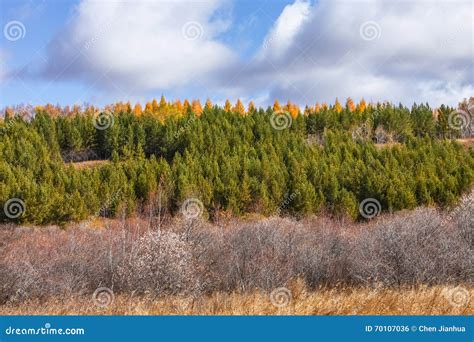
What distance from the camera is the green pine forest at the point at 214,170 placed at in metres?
55.9

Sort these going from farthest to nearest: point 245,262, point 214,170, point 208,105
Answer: point 208,105, point 214,170, point 245,262

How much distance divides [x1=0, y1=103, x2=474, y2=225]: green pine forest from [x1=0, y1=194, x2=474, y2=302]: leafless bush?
2746cm

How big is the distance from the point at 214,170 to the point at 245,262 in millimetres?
43150

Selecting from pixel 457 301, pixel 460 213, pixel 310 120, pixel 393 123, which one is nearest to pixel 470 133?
pixel 393 123

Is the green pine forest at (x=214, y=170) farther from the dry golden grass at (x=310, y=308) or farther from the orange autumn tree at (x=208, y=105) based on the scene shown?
the dry golden grass at (x=310, y=308)

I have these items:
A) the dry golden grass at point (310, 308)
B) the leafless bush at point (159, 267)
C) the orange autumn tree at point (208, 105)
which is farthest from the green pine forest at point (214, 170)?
the dry golden grass at point (310, 308)

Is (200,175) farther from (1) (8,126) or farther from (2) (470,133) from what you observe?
(2) (470,133)

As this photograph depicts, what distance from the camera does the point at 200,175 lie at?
60.8 metres

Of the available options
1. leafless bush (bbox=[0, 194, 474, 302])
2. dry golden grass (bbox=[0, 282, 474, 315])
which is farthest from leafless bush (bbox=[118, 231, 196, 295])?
dry golden grass (bbox=[0, 282, 474, 315])

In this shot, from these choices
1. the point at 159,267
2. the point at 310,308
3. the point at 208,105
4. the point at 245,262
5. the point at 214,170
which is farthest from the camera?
the point at 208,105

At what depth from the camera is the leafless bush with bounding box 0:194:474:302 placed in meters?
17.6

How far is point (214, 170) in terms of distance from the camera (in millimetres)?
63000

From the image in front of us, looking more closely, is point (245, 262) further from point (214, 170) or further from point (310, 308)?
point (214, 170)

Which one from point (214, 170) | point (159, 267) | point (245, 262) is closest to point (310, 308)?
point (159, 267)
